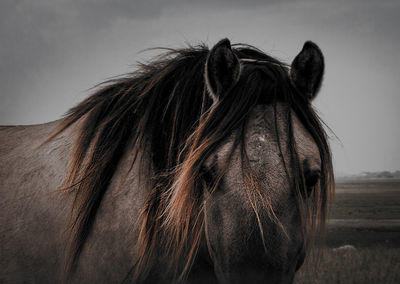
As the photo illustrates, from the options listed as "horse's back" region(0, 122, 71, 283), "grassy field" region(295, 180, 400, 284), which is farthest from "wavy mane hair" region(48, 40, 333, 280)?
"grassy field" region(295, 180, 400, 284)

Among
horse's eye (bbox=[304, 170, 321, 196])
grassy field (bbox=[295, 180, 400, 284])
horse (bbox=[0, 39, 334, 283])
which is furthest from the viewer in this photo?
grassy field (bbox=[295, 180, 400, 284])

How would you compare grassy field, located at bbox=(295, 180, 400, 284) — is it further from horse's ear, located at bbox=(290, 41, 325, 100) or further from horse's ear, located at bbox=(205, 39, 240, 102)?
horse's ear, located at bbox=(205, 39, 240, 102)

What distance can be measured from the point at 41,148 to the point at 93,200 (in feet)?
2.76

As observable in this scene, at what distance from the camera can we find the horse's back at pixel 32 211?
2.05 meters

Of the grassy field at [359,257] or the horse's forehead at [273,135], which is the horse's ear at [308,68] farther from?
the grassy field at [359,257]

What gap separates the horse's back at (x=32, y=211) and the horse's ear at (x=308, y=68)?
5.48 feet

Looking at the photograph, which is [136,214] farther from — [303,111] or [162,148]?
[303,111]

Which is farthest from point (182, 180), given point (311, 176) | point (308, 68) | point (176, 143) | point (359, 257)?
point (359, 257)

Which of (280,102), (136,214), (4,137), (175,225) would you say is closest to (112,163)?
(136,214)

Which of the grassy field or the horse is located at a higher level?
the horse

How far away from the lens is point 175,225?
1738 mm

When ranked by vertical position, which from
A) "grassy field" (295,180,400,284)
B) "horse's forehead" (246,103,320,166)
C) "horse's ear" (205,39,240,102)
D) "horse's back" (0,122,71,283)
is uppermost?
"horse's ear" (205,39,240,102)

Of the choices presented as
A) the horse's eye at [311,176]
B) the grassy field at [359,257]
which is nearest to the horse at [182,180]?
the horse's eye at [311,176]

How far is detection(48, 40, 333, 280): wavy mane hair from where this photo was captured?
5.39 ft
